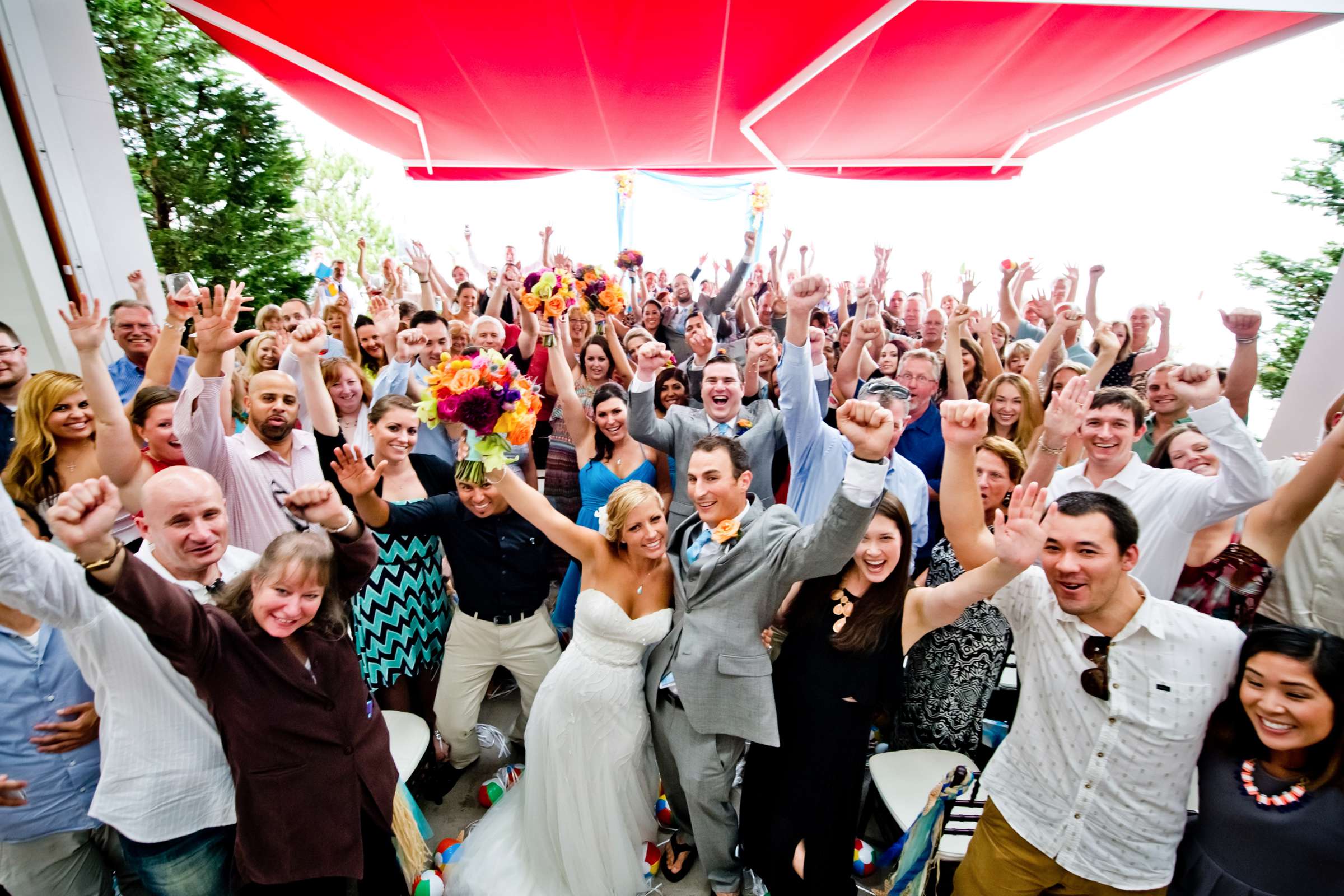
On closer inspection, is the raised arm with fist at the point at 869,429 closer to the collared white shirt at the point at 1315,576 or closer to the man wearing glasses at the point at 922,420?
the collared white shirt at the point at 1315,576

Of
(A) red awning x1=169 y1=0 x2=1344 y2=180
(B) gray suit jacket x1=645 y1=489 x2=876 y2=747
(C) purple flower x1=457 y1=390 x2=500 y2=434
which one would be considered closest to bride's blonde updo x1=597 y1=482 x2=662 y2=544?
(B) gray suit jacket x1=645 y1=489 x2=876 y2=747

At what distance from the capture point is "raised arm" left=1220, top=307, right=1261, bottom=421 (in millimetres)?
3330

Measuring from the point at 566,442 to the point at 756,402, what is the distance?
4.43ft

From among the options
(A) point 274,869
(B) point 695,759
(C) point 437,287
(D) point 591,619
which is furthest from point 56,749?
(C) point 437,287

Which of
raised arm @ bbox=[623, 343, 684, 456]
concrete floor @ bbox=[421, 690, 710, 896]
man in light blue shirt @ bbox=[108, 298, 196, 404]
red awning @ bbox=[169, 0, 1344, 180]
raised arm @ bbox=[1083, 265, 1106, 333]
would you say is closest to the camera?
concrete floor @ bbox=[421, 690, 710, 896]

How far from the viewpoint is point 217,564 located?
2.04 m

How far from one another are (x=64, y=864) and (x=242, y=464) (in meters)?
1.58

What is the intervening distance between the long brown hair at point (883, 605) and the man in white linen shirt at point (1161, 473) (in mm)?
894

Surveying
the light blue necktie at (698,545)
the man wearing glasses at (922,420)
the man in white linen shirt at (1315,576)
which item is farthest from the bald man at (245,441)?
the man in white linen shirt at (1315,576)

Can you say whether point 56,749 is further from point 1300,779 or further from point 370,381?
point 1300,779

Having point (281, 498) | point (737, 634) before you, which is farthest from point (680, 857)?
point (281, 498)

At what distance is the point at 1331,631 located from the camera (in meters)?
2.51

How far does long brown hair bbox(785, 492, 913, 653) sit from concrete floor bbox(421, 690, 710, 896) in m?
1.28

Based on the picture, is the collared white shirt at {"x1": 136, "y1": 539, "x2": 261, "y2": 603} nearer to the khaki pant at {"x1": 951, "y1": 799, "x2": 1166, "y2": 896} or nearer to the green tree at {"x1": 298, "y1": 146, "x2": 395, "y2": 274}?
the khaki pant at {"x1": 951, "y1": 799, "x2": 1166, "y2": 896}
